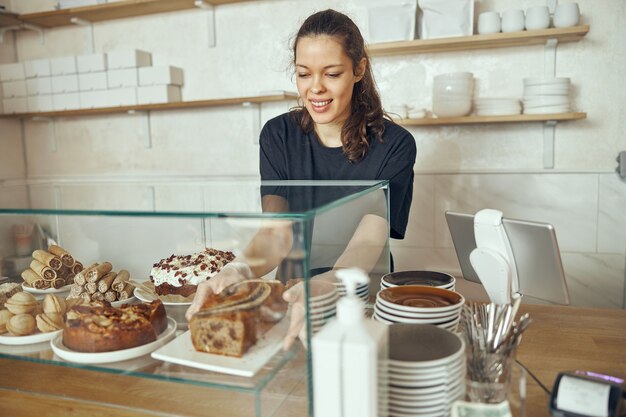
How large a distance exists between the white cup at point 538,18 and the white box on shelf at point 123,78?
198cm

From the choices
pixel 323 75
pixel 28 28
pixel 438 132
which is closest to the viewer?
pixel 323 75

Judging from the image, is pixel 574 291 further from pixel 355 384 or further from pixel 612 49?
pixel 355 384

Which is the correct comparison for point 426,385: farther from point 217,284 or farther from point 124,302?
point 124,302

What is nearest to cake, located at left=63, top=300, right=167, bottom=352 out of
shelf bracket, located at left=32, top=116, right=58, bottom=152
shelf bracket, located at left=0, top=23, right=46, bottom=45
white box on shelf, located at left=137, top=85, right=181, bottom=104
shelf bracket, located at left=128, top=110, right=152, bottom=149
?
white box on shelf, located at left=137, top=85, right=181, bottom=104

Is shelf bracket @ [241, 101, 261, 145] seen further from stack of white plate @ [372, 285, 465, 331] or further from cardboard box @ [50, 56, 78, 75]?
stack of white plate @ [372, 285, 465, 331]

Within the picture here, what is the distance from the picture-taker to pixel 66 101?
2924 millimetres

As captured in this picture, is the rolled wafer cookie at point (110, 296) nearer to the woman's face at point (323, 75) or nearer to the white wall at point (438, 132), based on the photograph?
the woman's face at point (323, 75)

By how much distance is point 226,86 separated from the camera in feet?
9.48

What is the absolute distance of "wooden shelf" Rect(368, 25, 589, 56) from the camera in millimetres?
2170

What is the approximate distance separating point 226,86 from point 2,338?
7.38 ft

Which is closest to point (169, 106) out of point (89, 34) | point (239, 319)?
point (89, 34)

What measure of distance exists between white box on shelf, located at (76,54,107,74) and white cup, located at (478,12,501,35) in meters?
1.97

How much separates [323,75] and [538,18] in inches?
51.8

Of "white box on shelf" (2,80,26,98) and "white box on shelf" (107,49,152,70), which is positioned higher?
"white box on shelf" (107,49,152,70)
